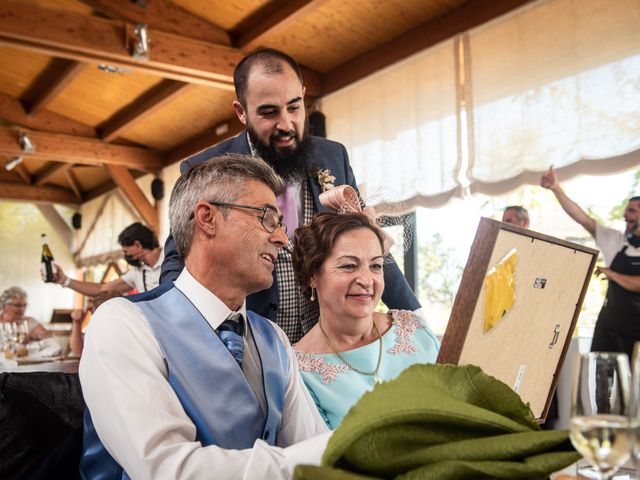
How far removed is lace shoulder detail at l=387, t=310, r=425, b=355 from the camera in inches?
78.8

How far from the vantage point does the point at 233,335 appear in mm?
1361

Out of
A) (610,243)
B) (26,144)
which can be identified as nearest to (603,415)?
(610,243)

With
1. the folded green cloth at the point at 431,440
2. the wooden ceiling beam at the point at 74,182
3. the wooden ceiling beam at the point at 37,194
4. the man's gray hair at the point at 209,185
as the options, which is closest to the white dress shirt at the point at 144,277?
the man's gray hair at the point at 209,185

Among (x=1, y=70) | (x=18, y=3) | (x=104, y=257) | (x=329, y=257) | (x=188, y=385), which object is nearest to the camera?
(x=188, y=385)

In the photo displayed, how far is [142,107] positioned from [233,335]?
24.1 ft

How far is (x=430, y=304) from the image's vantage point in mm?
5891

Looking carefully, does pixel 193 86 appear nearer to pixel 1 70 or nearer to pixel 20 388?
pixel 1 70

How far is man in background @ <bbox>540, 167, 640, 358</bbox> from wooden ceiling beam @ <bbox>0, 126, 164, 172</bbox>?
22.8 ft

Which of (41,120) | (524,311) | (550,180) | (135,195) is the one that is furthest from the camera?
(135,195)

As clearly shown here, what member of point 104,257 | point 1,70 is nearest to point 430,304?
point 1,70

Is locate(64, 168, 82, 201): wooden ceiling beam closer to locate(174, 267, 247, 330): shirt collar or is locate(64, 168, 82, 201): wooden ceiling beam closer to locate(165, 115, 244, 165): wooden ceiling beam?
locate(165, 115, 244, 165): wooden ceiling beam

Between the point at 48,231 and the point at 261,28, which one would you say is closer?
the point at 261,28

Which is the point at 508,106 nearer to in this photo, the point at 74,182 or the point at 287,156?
the point at 287,156

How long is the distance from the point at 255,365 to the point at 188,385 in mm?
197
